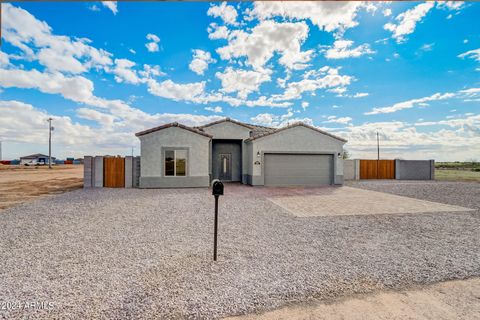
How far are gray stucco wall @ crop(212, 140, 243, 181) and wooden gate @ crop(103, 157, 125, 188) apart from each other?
630 cm

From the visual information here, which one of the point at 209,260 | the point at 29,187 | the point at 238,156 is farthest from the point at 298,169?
the point at 29,187

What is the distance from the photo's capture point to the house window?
13.4m

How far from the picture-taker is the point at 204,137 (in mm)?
13773

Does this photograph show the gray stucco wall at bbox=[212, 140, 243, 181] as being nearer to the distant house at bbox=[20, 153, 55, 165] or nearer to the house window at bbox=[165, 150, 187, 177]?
the house window at bbox=[165, 150, 187, 177]

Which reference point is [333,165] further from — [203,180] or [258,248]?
[258,248]

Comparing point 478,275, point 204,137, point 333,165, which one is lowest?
point 478,275

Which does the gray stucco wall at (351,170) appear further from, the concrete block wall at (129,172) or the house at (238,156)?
the concrete block wall at (129,172)

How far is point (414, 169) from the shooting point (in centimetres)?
2089

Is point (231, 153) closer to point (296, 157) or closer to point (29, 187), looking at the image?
point (296, 157)

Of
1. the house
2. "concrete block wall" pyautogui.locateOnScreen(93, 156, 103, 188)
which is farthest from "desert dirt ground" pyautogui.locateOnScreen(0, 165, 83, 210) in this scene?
the house

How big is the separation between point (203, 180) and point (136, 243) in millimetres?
8969

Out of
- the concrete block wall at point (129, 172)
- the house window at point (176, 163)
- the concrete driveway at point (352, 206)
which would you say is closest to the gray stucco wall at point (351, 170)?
the concrete driveway at point (352, 206)

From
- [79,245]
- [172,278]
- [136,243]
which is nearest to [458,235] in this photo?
[172,278]

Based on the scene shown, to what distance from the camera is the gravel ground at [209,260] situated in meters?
2.84
